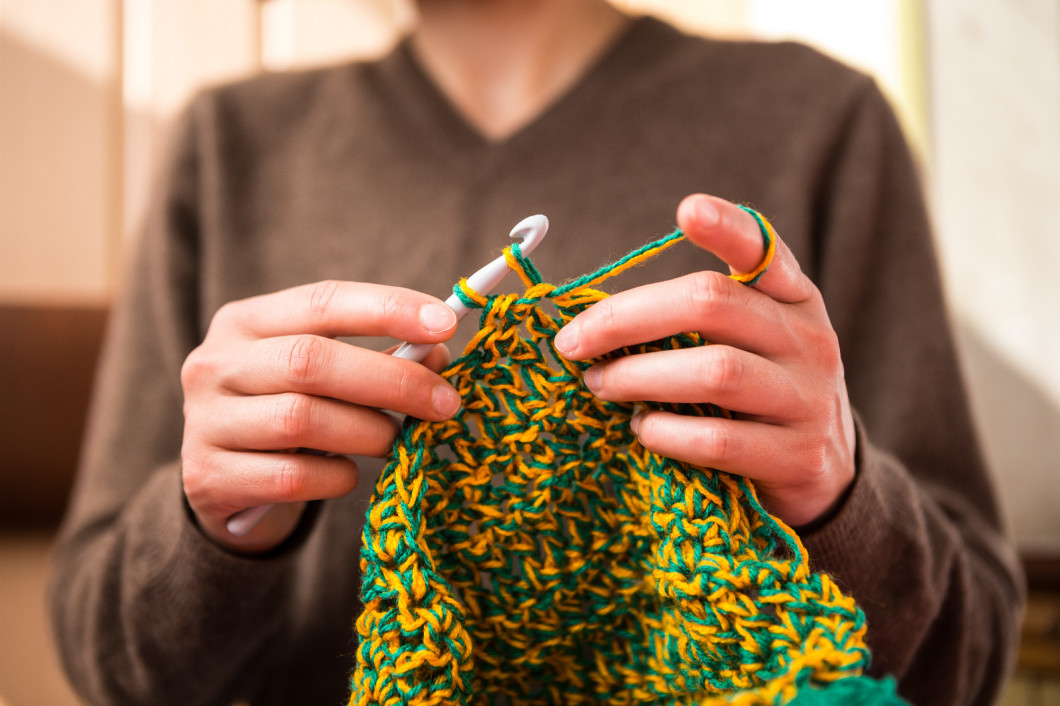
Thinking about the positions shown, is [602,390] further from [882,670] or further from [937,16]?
[937,16]

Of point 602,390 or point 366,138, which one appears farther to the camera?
point 366,138

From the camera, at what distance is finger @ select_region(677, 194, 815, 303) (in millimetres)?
332

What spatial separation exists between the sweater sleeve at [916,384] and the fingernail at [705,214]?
0.39 meters

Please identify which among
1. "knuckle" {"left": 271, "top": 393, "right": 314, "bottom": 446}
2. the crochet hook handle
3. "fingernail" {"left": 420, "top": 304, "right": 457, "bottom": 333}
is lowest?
"knuckle" {"left": 271, "top": 393, "right": 314, "bottom": 446}

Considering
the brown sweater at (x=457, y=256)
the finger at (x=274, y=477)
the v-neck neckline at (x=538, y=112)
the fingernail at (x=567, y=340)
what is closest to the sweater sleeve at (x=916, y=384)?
the brown sweater at (x=457, y=256)

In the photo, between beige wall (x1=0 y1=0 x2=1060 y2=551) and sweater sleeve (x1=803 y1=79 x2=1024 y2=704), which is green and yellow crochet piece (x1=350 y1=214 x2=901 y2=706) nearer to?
sweater sleeve (x1=803 y1=79 x2=1024 y2=704)

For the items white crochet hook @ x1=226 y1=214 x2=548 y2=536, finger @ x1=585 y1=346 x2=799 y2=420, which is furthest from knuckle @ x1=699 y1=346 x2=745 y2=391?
white crochet hook @ x1=226 y1=214 x2=548 y2=536

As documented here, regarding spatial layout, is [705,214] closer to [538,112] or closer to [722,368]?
[722,368]

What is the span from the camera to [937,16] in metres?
1.27

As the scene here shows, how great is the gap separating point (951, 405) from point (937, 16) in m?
1.00

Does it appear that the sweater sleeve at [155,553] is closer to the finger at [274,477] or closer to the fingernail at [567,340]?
the finger at [274,477]

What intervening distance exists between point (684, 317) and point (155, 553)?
498mm

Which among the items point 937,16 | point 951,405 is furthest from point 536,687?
point 937,16

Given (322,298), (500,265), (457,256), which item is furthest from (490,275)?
(457,256)
